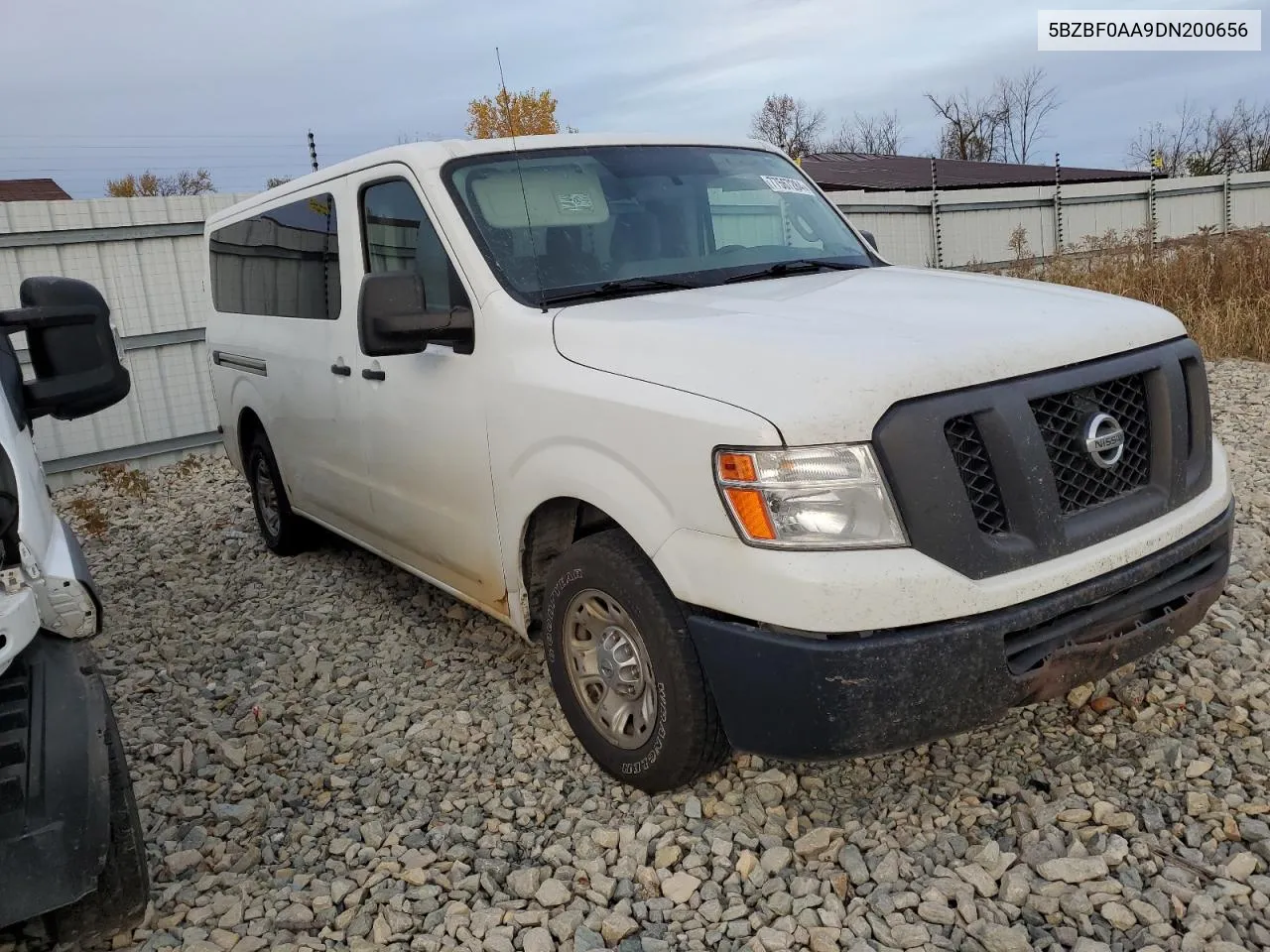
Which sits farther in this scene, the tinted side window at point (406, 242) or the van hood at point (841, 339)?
the tinted side window at point (406, 242)

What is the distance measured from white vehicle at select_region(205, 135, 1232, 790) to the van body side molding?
1.25 m

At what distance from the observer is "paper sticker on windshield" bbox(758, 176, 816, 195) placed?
4.02 metres

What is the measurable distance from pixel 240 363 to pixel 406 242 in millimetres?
2189

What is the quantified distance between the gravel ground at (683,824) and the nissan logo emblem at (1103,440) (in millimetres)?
951

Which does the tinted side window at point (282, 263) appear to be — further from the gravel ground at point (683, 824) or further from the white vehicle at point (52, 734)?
the white vehicle at point (52, 734)

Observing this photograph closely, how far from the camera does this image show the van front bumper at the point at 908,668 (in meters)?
2.27

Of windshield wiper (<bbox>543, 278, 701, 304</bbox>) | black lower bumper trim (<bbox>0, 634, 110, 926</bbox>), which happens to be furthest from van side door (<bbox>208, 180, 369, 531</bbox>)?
black lower bumper trim (<bbox>0, 634, 110, 926</bbox>)

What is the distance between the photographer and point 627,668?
9.39 ft

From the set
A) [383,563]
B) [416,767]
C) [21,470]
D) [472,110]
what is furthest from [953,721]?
[472,110]

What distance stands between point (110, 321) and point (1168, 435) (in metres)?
2.88

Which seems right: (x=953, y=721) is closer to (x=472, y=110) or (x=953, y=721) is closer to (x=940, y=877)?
(x=940, y=877)

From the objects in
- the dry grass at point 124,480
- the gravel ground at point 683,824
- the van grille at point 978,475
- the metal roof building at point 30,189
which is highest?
the metal roof building at point 30,189

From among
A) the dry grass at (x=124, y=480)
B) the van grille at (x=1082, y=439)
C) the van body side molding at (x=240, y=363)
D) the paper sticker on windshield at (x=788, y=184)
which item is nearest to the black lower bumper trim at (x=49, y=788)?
the van grille at (x=1082, y=439)

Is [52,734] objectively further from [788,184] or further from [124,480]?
[124,480]
